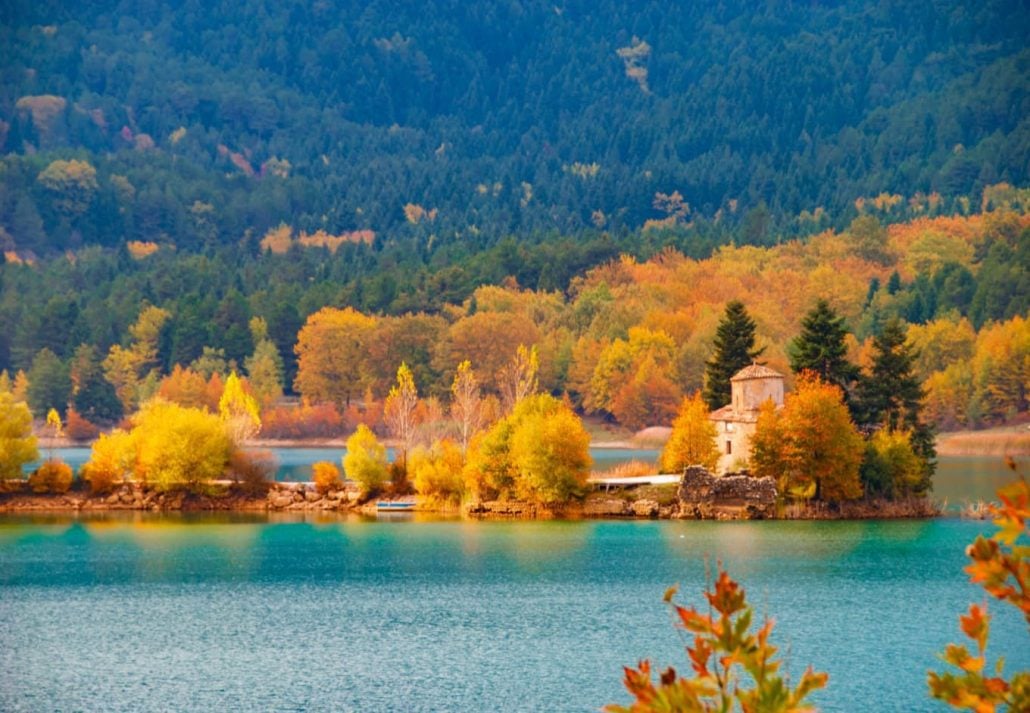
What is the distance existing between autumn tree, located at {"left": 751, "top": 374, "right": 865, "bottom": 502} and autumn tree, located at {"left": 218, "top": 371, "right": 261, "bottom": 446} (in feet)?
84.0

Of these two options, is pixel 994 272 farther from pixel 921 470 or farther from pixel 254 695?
pixel 254 695

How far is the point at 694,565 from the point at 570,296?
419ft

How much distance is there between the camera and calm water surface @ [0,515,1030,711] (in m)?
40.6

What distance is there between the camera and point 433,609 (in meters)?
52.5

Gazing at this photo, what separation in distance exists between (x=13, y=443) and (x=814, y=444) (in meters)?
33.9

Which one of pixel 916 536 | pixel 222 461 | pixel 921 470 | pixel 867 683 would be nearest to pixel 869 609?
pixel 867 683

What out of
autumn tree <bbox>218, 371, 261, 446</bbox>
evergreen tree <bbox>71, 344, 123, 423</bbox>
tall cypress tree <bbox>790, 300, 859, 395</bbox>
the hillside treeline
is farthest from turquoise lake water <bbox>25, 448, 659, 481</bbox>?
tall cypress tree <bbox>790, 300, 859, 395</bbox>

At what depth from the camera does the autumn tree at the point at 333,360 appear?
162m

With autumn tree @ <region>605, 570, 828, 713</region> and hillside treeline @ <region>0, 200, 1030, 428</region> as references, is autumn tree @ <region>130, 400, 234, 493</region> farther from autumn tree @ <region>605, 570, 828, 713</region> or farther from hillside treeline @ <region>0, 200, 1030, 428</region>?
autumn tree @ <region>605, 570, 828, 713</region>

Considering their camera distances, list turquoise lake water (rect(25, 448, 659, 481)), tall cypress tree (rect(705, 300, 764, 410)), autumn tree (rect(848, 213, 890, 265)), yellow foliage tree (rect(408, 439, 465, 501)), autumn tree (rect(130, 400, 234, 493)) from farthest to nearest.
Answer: autumn tree (rect(848, 213, 890, 265)) → turquoise lake water (rect(25, 448, 659, 481)) → autumn tree (rect(130, 400, 234, 493)) → yellow foliage tree (rect(408, 439, 465, 501)) → tall cypress tree (rect(705, 300, 764, 410))

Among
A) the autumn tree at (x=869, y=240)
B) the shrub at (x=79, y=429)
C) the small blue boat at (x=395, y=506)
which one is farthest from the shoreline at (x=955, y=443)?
the autumn tree at (x=869, y=240)

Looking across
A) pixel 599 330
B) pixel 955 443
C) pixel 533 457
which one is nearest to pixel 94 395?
pixel 599 330

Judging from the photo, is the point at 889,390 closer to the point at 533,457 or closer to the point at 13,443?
the point at 533,457

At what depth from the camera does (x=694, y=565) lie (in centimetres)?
5934
